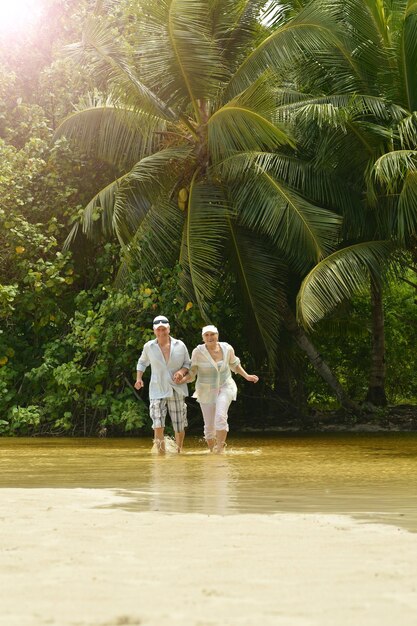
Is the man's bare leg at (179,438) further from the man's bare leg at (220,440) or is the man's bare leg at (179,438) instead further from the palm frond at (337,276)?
the palm frond at (337,276)

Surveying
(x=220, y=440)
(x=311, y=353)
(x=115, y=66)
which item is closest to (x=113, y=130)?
(x=115, y=66)

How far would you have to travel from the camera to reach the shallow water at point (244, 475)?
7707 mm

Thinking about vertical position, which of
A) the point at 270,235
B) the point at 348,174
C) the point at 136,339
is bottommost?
the point at 136,339

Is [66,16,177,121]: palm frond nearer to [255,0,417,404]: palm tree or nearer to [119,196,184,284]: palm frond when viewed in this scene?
[119,196,184,284]: palm frond

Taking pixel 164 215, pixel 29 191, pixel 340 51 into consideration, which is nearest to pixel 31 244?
pixel 29 191

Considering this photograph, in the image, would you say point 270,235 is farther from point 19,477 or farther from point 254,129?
point 19,477

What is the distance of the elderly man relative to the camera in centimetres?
1424

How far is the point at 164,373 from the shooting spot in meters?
14.4

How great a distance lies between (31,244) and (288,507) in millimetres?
15288

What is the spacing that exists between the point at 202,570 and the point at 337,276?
1419 centimetres

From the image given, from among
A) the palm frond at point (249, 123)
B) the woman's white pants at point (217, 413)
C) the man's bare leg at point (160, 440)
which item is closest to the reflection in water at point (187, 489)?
the woman's white pants at point (217, 413)

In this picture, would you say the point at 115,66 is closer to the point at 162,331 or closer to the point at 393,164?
the point at 393,164

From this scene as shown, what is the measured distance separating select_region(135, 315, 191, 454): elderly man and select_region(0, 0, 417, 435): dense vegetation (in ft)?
13.3

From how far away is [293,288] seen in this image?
73.7 ft
